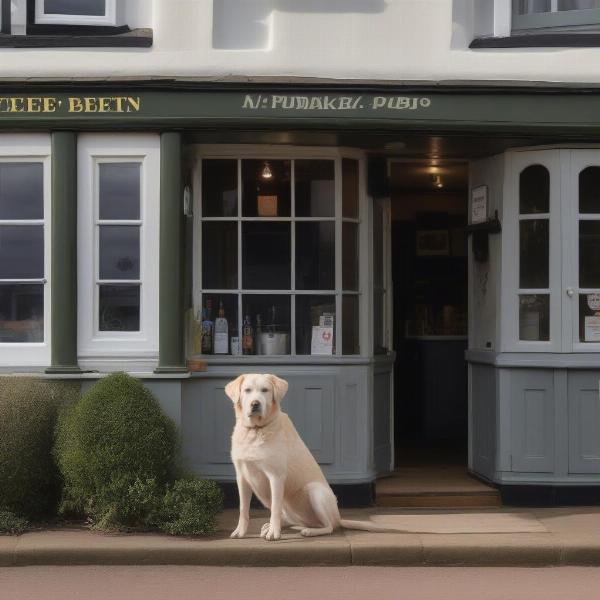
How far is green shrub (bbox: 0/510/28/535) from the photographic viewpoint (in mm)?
9078

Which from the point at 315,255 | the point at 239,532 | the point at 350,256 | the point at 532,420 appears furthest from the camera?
the point at 350,256

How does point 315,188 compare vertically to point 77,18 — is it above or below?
below

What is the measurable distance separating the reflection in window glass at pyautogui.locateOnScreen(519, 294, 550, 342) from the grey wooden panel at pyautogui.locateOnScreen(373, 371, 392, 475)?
1.40m

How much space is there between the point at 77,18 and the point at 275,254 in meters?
2.70

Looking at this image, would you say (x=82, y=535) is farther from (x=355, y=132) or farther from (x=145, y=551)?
(x=355, y=132)

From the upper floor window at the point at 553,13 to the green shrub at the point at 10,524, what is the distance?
19.6 ft

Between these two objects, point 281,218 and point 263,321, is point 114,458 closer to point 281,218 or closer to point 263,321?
point 263,321

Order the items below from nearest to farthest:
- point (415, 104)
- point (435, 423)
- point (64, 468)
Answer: point (64, 468)
point (415, 104)
point (435, 423)

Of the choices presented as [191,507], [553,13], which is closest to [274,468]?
[191,507]

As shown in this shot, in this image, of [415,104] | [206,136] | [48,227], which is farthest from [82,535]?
[415,104]

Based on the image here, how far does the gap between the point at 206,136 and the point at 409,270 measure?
14.3ft

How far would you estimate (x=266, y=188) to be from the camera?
10.7 m

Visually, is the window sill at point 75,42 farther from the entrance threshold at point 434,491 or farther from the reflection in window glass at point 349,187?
the entrance threshold at point 434,491

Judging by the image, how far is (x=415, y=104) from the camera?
33.2 feet
